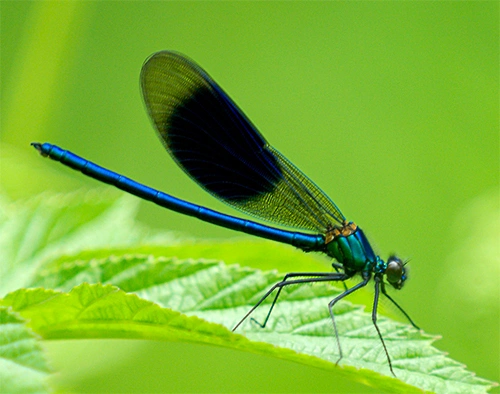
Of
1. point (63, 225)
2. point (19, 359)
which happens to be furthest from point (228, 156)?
point (19, 359)

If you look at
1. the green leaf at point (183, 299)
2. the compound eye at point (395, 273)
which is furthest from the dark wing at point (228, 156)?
the green leaf at point (183, 299)

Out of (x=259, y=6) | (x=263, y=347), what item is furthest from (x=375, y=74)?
(x=263, y=347)

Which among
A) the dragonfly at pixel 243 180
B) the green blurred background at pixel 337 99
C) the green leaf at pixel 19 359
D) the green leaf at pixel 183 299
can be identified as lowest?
the green leaf at pixel 19 359

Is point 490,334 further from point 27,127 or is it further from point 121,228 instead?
point 27,127

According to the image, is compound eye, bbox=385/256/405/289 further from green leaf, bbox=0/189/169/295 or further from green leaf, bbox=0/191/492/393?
green leaf, bbox=0/189/169/295

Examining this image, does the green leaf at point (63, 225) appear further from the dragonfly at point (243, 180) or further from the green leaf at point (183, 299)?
the dragonfly at point (243, 180)

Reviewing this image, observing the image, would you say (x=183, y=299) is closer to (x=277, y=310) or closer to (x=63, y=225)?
(x=277, y=310)
